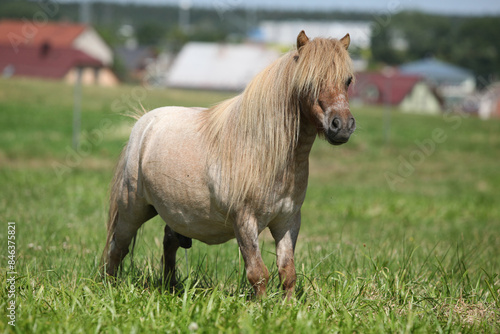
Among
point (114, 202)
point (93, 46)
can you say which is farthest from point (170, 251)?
point (93, 46)

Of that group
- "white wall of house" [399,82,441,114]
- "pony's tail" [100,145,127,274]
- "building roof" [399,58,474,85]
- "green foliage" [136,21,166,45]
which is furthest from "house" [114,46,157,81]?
"pony's tail" [100,145,127,274]

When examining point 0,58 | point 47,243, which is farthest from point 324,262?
point 0,58

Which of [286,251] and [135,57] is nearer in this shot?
[286,251]

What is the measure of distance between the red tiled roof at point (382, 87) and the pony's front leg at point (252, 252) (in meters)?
38.7

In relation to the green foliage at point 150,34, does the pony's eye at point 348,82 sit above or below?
Result: above

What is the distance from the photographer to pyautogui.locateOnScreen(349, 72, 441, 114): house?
43438 millimetres

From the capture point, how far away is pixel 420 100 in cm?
4653

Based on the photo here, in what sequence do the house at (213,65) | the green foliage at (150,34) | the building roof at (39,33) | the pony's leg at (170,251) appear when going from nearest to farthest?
the pony's leg at (170,251) < the building roof at (39,33) < the house at (213,65) < the green foliage at (150,34)

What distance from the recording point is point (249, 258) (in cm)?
396

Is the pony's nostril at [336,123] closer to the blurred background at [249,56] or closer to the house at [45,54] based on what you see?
the blurred background at [249,56]

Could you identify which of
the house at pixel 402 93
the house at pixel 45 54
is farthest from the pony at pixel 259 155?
the house at pixel 402 93

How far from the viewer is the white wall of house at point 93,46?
49469mm

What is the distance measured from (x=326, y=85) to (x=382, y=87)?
41.3 m

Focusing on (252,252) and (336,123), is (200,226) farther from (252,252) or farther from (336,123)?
(336,123)
